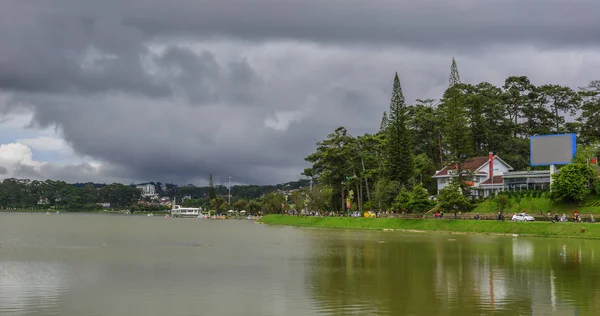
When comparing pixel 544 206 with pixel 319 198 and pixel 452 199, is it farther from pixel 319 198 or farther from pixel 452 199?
pixel 319 198

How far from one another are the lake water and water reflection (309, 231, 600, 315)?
0.05 meters

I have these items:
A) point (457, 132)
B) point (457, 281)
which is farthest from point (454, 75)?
point (457, 281)

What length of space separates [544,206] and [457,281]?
204 ft

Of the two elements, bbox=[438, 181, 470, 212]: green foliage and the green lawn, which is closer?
the green lawn

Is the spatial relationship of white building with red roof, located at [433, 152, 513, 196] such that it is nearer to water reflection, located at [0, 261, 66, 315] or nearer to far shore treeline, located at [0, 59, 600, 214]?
far shore treeline, located at [0, 59, 600, 214]

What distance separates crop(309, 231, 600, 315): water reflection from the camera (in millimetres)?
26234

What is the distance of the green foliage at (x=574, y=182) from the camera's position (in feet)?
278

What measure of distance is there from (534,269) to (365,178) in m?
87.0

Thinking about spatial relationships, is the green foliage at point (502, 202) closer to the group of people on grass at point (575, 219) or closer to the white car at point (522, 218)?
the white car at point (522, 218)

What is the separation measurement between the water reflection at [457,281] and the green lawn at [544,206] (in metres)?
30.8

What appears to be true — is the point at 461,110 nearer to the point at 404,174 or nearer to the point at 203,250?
the point at 404,174

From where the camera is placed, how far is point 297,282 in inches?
1312

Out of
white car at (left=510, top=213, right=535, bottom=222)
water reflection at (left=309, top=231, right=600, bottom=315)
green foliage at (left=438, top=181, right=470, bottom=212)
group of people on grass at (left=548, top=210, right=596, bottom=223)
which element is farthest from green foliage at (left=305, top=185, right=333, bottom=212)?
A: water reflection at (left=309, top=231, right=600, bottom=315)

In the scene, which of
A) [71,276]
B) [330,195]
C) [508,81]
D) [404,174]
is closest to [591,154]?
[404,174]
